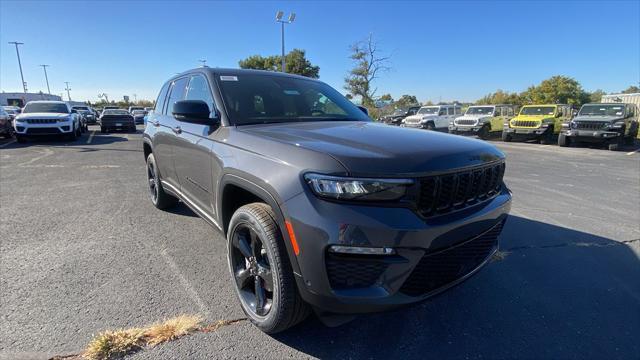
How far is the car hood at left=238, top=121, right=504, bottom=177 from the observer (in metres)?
1.81

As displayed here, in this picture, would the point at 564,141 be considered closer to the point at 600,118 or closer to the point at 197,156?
the point at 600,118

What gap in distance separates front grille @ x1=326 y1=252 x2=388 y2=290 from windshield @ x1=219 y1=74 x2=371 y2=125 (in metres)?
1.46

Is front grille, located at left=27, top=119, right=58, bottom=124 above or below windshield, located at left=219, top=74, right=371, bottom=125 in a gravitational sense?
below

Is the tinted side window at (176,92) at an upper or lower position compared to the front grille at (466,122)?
upper

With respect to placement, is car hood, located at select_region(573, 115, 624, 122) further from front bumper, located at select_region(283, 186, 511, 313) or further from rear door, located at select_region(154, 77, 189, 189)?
rear door, located at select_region(154, 77, 189, 189)

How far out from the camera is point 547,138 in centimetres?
1745

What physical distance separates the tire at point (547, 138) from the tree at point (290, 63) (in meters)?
29.5

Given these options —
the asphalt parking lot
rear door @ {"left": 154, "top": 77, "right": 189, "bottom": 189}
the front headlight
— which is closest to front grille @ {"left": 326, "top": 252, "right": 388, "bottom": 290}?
the front headlight

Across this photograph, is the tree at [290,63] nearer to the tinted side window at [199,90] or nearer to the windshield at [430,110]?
the windshield at [430,110]

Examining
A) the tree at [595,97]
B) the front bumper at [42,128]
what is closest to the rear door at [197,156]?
the front bumper at [42,128]

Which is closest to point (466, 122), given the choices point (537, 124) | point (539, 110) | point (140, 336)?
point (539, 110)

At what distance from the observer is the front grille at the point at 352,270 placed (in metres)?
1.75

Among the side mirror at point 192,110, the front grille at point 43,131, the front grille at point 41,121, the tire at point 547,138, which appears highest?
the side mirror at point 192,110

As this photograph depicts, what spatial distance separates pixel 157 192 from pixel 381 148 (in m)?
3.83
